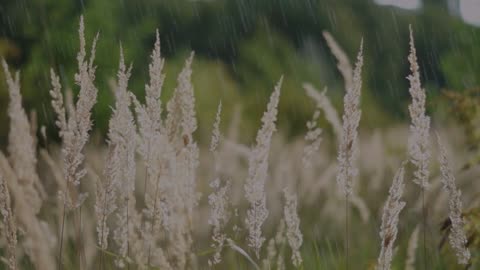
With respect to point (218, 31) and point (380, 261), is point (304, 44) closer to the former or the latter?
point (218, 31)

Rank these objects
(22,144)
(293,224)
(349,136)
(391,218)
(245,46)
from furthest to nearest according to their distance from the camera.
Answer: (245,46)
(22,144)
(293,224)
(349,136)
(391,218)

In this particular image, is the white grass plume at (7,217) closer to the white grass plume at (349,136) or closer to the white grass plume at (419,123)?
the white grass plume at (349,136)

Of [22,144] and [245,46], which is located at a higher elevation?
[245,46]

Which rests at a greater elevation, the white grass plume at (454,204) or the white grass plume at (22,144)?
the white grass plume at (22,144)

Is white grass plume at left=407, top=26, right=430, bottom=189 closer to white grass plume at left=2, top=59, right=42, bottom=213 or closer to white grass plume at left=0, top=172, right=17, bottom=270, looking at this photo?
white grass plume at left=0, top=172, right=17, bottom=270

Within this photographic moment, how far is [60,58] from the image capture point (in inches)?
531

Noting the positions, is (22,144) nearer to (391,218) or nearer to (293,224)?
(293,224)

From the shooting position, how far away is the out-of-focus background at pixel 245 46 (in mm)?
12930

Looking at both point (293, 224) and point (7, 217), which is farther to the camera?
point (293, 224)

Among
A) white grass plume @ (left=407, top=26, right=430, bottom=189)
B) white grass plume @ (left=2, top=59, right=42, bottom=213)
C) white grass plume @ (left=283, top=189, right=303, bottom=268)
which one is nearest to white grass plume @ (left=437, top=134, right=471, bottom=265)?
white grass plume @ (left=407, top=26, right=430, bottom=189)

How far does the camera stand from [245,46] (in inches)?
878

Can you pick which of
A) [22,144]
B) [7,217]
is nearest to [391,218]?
[7,217]

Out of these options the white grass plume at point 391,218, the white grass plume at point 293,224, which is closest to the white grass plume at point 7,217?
the white grass plume at point 293,224

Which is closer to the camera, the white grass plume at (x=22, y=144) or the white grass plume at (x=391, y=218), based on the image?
the white grass plume at (x=391, y=218)
